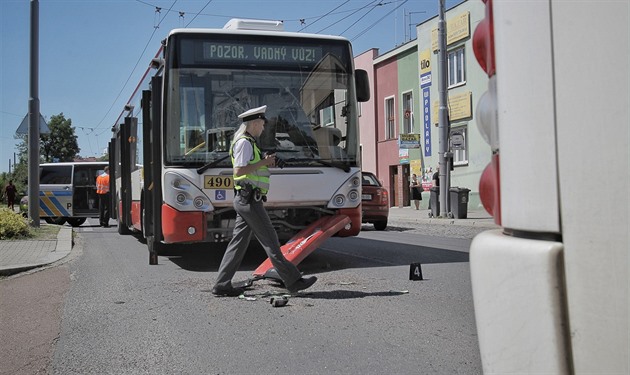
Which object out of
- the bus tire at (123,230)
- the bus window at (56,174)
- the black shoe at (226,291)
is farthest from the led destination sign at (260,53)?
the bus window at (56,174)

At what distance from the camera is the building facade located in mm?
26406

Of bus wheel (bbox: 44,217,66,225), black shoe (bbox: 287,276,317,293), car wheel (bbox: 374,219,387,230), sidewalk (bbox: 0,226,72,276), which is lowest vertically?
black shoe (bbox: 287,276,317,293)

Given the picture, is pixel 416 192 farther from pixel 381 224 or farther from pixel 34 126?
pixel 34 126

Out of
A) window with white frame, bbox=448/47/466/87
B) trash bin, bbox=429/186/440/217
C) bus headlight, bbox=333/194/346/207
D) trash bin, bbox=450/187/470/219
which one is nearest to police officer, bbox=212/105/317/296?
bus headlight, bbox=333/194/346/207

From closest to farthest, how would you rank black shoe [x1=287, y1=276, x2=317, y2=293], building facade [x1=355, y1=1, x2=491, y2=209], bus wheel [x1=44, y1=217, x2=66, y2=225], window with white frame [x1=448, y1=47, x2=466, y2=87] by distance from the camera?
black shoe [x1=287, y1=276, x2=317, y2=293], bus wheel [x1=44, y1=217, x2=66, y2=225], building facade [x1=355, y1=1, x2=491, y2=209], window with white frame [x1=448, y1=47, x2=466, y2=87]

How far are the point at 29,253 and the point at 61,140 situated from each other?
71771 millimetres

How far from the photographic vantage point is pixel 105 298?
7.04 metres

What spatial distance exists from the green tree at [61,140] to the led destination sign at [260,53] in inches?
2836

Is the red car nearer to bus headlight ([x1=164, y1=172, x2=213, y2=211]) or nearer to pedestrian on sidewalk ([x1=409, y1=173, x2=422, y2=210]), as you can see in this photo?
bus headlight ([x1=164, y1=172, x2=213, y2=211])

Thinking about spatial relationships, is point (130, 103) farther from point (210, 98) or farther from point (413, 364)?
point (413, 364)

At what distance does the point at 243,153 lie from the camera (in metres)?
6.54

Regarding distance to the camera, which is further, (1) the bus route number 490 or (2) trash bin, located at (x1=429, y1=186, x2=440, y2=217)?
(2) trash bin, located at (x1=429, y1=186, x2=440, y2=217)

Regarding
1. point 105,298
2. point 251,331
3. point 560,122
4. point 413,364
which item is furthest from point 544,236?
point 105,298

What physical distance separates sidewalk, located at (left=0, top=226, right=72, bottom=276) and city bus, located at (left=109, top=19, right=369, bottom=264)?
1904 mm
